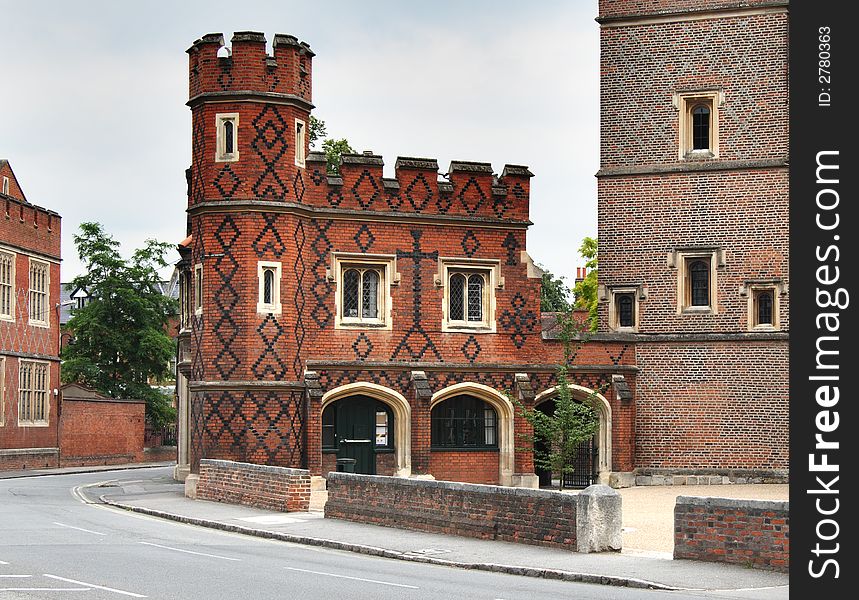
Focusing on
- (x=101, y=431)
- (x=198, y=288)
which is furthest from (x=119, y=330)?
(x=198, y=288)

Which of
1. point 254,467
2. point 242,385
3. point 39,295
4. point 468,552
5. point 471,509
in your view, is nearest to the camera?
point 468,552

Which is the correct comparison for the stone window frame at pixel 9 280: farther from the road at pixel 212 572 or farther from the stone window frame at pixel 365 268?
the road at pixel 212 572

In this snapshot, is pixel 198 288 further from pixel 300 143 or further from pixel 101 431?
pixel 101 431

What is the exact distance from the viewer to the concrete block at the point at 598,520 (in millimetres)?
19078

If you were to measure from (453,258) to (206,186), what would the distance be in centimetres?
592

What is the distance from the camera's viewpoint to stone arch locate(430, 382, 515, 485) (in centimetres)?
3338

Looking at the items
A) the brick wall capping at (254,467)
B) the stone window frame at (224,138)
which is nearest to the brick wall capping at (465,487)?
the brick wall capping at (254,467)

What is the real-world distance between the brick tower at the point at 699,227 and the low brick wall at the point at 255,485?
10.8 meters

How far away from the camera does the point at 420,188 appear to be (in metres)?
33.3

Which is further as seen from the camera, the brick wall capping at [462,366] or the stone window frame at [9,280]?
the stone window frame at [9,280]

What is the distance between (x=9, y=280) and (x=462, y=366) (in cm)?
1882

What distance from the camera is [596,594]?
1545 cm

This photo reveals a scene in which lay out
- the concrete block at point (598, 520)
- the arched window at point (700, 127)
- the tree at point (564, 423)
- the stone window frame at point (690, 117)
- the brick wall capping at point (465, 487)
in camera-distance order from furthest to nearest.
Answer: the arched window at point (700, 127)
the stone window frame at point (690, 117)
the tree at point (564, 423)
the brick wall capping at point (465, 487)
the concrete block at point (598, 520)
